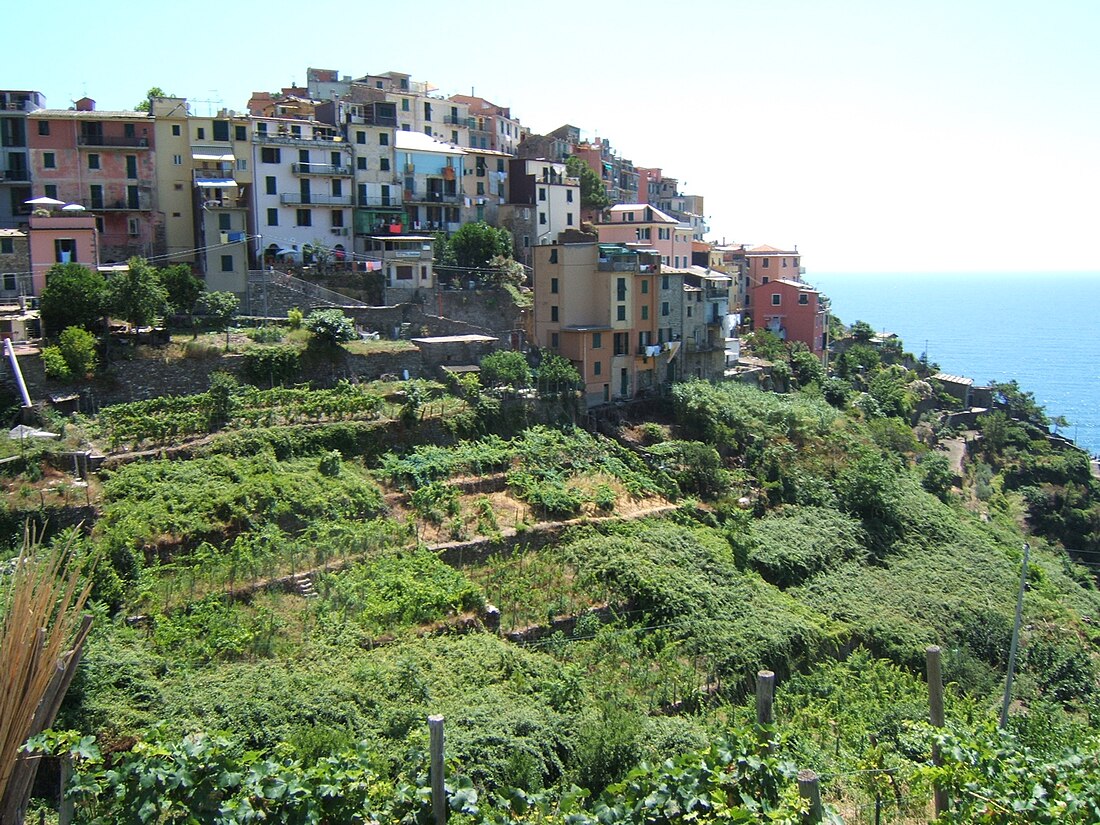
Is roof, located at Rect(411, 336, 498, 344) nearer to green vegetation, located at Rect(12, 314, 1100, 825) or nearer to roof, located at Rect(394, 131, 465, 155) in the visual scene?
green vegetation, located at Rect(12, 314, 1100, 825)

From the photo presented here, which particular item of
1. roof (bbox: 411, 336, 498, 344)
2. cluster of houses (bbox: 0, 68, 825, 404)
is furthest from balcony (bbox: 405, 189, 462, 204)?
roof (bbox: 411, 336, 498, 344)

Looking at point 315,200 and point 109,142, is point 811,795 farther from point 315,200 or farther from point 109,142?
point 109,142

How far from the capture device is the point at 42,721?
10.5 meters

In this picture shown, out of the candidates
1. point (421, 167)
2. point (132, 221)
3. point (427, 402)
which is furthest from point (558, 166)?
point (427, 402)

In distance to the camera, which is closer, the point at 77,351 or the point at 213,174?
the point at 77,351

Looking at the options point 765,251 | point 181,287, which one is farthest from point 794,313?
point 181,287

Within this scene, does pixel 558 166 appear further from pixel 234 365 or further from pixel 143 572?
pixel 143 572

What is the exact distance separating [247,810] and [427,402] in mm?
19031

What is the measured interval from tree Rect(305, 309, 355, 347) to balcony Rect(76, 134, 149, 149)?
13.3 meters

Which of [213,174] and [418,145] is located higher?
[418,145]

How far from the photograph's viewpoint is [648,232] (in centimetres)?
4816

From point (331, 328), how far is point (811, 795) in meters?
22.5

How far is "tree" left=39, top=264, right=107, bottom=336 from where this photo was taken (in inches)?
1075

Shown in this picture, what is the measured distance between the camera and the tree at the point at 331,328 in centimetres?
3011
